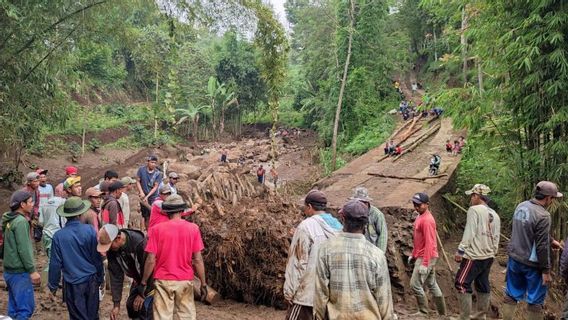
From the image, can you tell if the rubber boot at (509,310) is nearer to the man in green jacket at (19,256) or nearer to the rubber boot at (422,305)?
the rubber boot at (422,305)

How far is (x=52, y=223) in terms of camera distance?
6332 mm

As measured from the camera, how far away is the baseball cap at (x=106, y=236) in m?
3.85

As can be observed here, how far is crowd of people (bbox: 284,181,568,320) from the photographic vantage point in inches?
115

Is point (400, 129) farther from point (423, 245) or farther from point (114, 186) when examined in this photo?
point (114, 186)

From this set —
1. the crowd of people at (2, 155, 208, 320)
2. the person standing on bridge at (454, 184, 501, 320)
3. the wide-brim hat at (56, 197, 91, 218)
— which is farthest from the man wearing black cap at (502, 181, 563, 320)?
the wide-brim hat at (56, 197, 91, 218)

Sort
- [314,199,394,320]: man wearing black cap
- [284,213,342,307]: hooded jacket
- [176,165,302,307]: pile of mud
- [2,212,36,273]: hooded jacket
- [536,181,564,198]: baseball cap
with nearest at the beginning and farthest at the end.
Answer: [314,199,394,320]: man wearing black cap, [284,213,342,307]: hooded jacket, [2,212,36,273]: hooded jacket, [536,181,564,198]: baseball cap, [176,165,302,307]: pile of mud

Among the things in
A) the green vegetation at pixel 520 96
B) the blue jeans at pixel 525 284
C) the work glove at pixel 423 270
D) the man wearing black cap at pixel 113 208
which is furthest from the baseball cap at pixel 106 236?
the green vegetation at pixel 520 96

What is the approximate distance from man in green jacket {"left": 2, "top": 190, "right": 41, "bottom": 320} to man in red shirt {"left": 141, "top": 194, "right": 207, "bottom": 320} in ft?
3.84

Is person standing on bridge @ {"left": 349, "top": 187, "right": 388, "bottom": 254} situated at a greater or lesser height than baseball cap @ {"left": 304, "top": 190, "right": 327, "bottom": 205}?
lesser

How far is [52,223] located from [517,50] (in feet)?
24.3

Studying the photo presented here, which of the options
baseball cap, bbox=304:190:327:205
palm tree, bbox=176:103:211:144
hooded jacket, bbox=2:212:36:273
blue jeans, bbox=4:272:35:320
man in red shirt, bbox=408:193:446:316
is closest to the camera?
baseball cap, bbox=304:190:327:205

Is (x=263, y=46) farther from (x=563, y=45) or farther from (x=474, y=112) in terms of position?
(x=563, y=45)

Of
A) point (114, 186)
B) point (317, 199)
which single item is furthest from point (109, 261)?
point (317, 199)

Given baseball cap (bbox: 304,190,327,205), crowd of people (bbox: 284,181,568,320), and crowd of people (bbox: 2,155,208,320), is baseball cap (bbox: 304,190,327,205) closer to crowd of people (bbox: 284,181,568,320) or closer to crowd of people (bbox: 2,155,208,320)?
crowd of people (bbox: 284,181,568,320)
